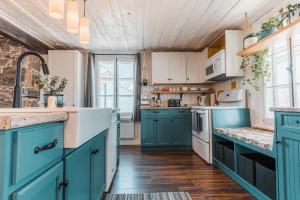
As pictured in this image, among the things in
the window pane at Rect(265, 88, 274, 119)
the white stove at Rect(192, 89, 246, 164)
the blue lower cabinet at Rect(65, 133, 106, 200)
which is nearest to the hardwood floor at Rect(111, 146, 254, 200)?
the white stove at Rect(192, 89, 246, 164)

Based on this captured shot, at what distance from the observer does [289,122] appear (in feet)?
5.15

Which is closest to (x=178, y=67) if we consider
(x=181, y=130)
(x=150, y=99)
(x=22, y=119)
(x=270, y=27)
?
(x=150, y=99)

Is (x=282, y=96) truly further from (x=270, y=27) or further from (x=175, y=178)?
(x=175, y=178)

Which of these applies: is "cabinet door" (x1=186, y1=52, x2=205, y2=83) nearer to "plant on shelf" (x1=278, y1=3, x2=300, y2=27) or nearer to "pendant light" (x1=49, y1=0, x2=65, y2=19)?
"plant on shelf" (x1=278, y1=3, x2=300, y2=27)

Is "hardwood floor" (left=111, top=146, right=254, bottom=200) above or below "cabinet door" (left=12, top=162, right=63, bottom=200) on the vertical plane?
below

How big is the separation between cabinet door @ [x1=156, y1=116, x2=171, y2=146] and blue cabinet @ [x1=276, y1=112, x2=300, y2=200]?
2808 millimetres

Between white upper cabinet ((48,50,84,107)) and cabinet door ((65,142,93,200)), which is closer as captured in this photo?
cabinet door ((65,142,93,200))

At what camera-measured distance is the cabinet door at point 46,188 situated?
66cm

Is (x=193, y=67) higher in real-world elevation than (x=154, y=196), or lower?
higher

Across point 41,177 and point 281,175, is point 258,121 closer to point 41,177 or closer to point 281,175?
point 281,175

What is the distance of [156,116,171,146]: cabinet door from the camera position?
4.39 meters

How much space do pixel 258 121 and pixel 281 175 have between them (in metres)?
1.62

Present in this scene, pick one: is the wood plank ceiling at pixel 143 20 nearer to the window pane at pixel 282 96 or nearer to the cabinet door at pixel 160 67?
the cabinet door at pixel 160 67

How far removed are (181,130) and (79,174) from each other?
340 cm
